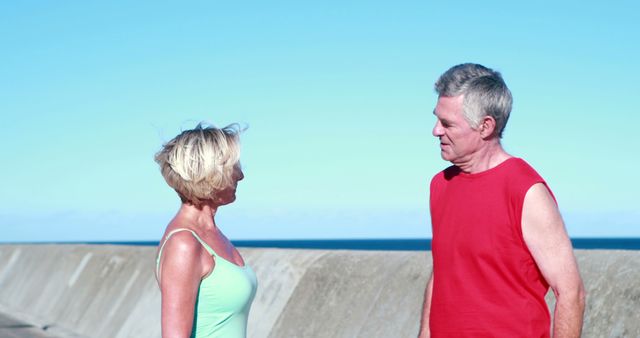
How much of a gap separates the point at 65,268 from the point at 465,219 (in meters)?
12.1

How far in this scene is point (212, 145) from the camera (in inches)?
140

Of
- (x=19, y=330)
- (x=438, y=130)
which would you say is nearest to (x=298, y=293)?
(x=438, y=130)

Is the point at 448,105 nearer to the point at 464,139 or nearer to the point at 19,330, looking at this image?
the point at 464,139

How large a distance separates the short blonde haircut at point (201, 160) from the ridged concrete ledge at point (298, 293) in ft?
9.47

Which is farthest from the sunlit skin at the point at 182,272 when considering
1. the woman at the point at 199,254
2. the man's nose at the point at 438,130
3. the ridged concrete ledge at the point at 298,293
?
the ridged concrete ledge at the point at 298,293

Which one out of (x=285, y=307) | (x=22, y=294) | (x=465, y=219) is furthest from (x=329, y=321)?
(x=22, y=294)

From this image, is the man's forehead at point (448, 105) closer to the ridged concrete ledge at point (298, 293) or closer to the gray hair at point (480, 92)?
the gray hair at point (480, 92)

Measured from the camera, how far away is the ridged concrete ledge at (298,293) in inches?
226

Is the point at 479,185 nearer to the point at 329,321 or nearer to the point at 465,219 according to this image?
the point at 465,219

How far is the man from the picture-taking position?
3.52m

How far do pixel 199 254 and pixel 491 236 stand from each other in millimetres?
1101

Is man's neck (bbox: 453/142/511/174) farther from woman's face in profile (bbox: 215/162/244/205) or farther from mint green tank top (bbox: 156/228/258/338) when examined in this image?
mint green tank top (bbox: 156/228/258/338)

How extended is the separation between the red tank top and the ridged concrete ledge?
201 centimetres

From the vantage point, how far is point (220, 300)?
11.7ft
